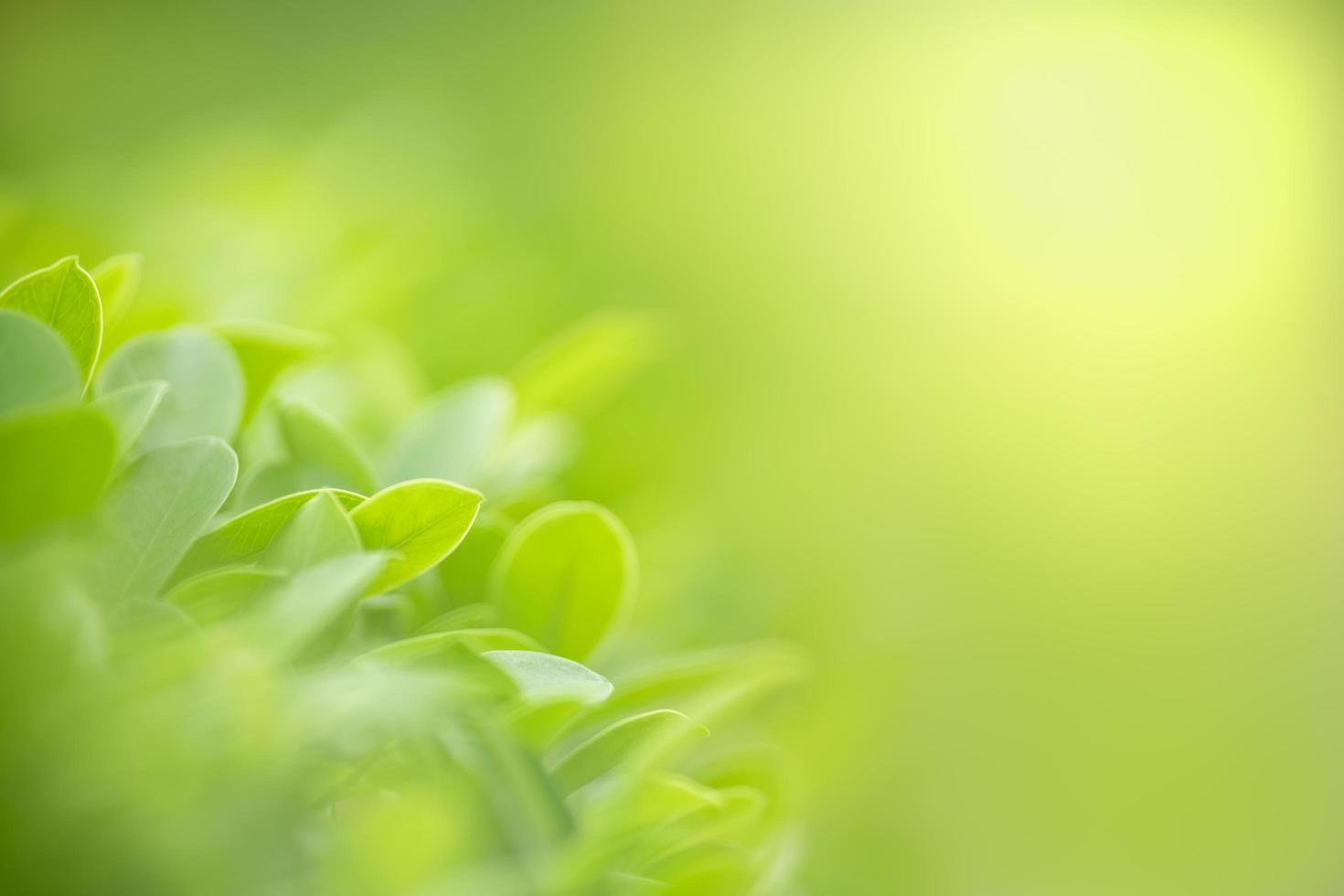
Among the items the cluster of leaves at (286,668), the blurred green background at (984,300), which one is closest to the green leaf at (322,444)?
the cluster of leaves at (286,668)

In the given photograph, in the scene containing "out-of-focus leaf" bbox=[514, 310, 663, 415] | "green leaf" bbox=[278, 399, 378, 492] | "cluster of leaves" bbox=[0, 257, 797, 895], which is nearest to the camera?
"cluster of leaves" bbox=[0, 257, 797, 895]

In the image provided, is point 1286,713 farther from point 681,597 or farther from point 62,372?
point 62,372

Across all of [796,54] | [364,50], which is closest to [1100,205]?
[796,54]

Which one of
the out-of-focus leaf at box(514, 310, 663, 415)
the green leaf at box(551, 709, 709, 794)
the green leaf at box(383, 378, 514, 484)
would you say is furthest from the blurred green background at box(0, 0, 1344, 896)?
the green leaf at box(551, 709, 709, 794)

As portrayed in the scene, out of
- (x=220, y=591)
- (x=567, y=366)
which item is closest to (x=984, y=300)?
(x=567, y=366)

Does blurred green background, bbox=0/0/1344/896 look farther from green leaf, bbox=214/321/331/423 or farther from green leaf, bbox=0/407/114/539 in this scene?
green leaf, bbox=0/407/114/539

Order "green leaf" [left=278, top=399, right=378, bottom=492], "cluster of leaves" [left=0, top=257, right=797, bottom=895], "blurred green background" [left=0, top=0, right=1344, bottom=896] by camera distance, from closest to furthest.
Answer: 1. "cluster of leaves" [left=0, top=257, right=797, bottom=895]
2. "green leaf" [left=278, top=399, right=378, bottom=492]
3. "blurred green background" [left=0, top=0, right=1344, bottom=896]
